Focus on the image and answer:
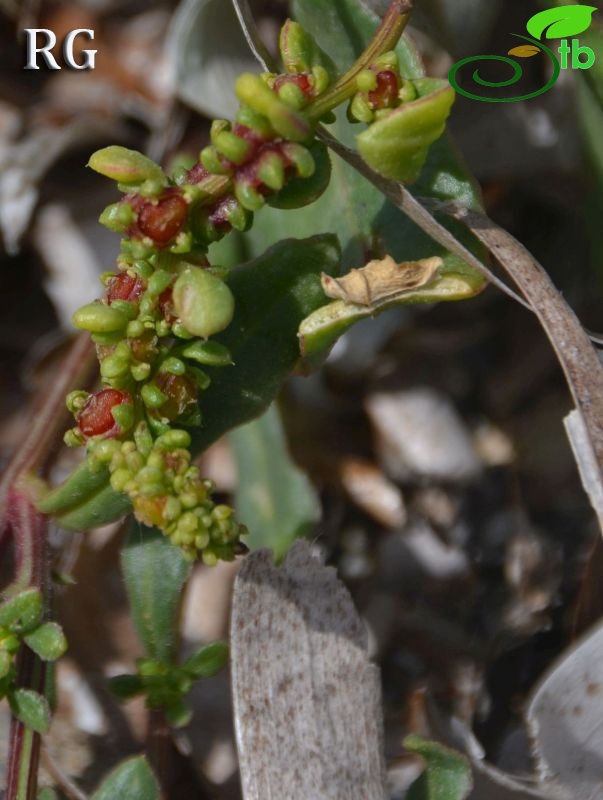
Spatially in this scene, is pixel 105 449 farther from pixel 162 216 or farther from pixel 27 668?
pixel 27 668

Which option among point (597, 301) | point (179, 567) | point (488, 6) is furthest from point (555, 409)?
point (179, 567)

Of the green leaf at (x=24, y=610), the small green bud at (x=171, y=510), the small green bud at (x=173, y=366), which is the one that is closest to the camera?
the small green bud at (x=171, y=510)

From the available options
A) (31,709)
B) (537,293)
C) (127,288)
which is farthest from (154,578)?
(537,293)

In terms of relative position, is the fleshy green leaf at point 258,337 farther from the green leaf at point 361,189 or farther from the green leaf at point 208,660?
the green leaf at point 208,660

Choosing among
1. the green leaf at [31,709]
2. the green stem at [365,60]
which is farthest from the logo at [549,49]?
the green leaf at [31,709]

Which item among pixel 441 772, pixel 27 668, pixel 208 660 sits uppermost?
pixel 27 668

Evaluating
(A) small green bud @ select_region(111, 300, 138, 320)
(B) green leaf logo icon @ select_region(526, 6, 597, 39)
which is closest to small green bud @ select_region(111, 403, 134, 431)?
(A) small green bud @ select_region(111, 300, 138, 320)

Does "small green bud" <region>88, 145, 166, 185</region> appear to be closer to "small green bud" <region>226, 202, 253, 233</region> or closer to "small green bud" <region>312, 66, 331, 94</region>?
"small green bud" <region>226, 202, 253, 233</region>
